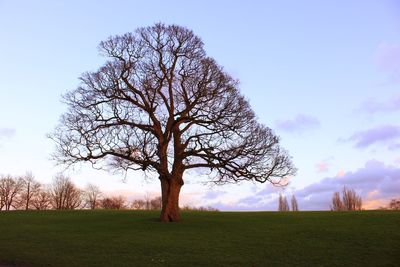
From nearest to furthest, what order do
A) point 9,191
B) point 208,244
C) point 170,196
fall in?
point 208,244 → point 170,196 → point 9,191

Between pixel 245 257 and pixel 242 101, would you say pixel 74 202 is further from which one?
pixel 245 257

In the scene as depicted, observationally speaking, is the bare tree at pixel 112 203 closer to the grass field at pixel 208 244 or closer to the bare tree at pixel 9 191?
the bare tree at pixel 9 191

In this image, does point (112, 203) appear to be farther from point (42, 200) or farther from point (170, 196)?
point (170, 196)

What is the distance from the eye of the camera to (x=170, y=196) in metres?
36.2

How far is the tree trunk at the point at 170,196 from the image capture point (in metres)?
36.2

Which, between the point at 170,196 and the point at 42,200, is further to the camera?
the point at 42,200

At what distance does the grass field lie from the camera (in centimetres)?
2084

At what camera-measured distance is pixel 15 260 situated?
20750mm

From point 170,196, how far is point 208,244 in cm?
1151

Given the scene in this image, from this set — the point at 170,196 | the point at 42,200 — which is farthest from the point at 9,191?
the point at 170,196

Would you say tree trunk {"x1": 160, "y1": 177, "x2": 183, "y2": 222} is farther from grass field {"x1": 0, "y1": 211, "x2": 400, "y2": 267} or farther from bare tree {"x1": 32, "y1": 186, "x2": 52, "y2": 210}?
bare tree {"x1": 32, "y1": 186, "x2": 52, "y2": 210}

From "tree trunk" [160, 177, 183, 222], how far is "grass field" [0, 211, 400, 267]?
185 cm

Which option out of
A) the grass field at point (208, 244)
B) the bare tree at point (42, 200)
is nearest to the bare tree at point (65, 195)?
the bare tree at point (42, 200)

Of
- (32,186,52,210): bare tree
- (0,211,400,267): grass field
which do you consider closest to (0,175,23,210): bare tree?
(32,186,52,210): bare tree
